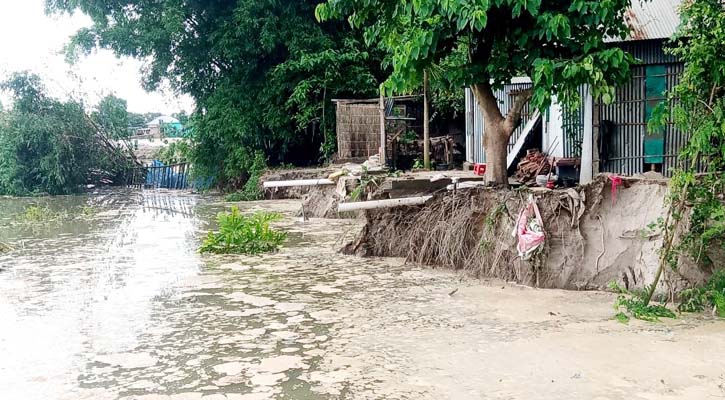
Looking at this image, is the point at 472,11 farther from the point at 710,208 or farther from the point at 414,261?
the point at 414,261

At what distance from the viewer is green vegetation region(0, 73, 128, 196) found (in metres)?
20.4

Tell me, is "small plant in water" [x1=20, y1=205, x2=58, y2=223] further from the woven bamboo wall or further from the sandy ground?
the sandy ground

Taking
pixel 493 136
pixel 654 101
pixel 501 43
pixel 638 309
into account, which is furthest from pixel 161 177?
pixel 638 309

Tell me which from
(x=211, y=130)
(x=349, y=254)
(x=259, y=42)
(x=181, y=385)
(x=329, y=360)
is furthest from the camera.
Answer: (x=211, y=130)

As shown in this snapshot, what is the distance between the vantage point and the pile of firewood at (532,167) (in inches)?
420

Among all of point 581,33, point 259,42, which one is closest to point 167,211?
point 259,42

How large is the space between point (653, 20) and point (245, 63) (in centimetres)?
1125

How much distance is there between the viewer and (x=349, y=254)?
8.74 meters

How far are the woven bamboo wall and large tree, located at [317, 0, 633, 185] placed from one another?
22.8 feet

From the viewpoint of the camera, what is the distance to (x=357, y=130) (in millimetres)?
15094

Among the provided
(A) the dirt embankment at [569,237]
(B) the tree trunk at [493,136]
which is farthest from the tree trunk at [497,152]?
(A) the dirt embankment at [569,237]

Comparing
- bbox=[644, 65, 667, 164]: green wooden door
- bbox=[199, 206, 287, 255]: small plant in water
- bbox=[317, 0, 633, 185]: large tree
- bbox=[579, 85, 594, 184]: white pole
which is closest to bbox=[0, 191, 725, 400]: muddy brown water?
bbox=[199, 206, 287, 255]: small plant in water

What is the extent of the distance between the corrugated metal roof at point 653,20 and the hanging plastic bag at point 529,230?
137 inches

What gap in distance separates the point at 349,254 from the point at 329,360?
13.1 feet
